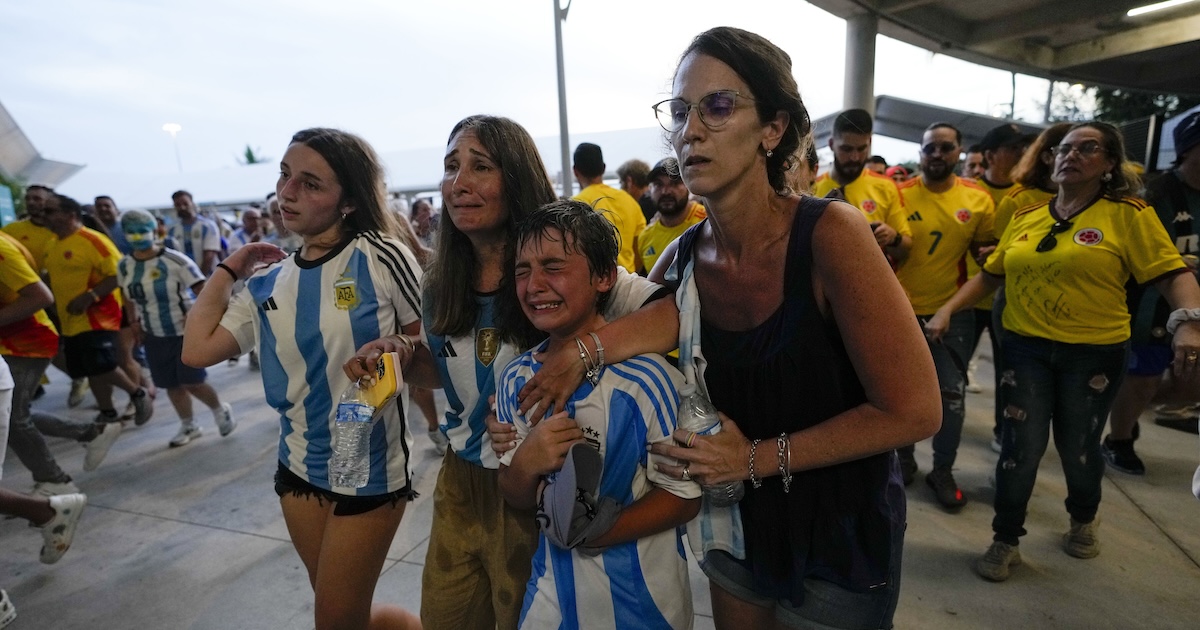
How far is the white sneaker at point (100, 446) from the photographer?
4.31 m

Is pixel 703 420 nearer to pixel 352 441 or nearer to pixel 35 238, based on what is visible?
pixel 352 441

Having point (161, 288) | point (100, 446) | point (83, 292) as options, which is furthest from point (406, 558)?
point (83, 292)

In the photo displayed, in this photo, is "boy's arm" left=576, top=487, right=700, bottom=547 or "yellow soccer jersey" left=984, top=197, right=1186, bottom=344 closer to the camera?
"boy's arm" left=576, top=487, right=700, bottom=547

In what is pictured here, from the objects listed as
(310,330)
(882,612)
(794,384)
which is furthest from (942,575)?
(310,330)

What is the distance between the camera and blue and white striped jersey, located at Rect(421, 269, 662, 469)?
1594mm

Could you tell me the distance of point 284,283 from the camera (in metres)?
1.86

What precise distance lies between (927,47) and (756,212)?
1311 cm

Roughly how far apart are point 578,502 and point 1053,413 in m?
2.59

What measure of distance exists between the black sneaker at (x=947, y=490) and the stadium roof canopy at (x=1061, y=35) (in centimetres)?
871

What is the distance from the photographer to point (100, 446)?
170 inches

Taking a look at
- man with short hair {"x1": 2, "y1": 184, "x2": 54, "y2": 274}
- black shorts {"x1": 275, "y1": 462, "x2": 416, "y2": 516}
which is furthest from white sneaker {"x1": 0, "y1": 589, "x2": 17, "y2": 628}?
man with short hair {"x1": 2, "y1": 184, "x2": 54, "y2": 274}

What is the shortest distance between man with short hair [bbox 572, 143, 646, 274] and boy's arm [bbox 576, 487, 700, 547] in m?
3.52

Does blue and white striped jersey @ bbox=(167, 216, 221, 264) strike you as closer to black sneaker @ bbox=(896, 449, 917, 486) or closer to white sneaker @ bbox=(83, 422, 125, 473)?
white sneaker @ bbox=(83, 422, 125, 473)

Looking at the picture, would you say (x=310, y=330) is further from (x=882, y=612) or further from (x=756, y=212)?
(x=882, y=612)
